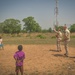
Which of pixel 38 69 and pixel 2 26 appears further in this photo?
pixel 2 26

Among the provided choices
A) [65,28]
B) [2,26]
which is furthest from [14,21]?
[65,28]

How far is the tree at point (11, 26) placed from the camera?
98.3 metres

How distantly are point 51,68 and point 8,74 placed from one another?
226cm

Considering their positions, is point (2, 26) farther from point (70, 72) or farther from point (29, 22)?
point (70, 72)

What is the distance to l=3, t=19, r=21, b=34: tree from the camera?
98.3 meters

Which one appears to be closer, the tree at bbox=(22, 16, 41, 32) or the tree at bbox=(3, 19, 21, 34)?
the tree at bbox=(3, 19, 21, 34)

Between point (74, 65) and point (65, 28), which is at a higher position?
point (65, 28)

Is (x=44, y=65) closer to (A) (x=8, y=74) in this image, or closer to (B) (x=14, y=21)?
(A) (x=8, y=74)

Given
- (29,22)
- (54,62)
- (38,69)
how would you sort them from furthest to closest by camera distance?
(29,22) < (54,62) < (38,69)

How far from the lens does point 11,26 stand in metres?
101

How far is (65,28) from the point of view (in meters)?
14.6

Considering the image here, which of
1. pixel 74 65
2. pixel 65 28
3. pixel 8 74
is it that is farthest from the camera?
pixel 65 28

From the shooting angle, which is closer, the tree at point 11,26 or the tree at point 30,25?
the tree at point 11,26

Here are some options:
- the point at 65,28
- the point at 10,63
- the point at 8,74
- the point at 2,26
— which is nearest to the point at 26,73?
the point at 8,74
